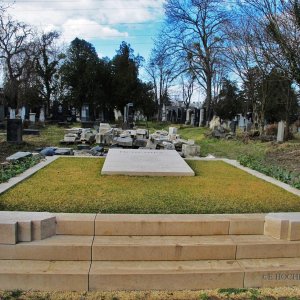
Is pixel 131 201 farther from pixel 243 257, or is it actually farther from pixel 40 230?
pixel 243 257

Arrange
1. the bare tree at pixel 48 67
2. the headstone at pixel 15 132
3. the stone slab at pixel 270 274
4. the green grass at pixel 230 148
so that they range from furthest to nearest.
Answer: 1. the bare tree at pixel 48 67
2. the headstone at pixel 15 132
3. the green grass at pixel 230 148
4. the stone slab at pixel 270 274

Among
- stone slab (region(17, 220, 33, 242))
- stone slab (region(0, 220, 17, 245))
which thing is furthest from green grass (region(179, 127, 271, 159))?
stone slab (region(0, 220, 17, 245))

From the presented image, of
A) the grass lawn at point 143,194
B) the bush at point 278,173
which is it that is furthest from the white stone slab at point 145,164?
the bush at point 278,173

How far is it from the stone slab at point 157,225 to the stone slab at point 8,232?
2.52 feet

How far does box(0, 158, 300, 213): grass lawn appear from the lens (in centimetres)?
384

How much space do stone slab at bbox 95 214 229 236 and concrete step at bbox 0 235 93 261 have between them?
29cm

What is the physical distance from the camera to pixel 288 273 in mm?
3133

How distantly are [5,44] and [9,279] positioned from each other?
34505mm

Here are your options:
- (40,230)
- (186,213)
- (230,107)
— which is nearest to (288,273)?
(186,213)

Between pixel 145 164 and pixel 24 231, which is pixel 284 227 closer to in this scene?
pixel 24 231

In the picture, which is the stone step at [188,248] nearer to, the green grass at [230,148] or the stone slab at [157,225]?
the stone slab at [157,225]

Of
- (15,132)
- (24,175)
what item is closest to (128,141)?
(15,132)

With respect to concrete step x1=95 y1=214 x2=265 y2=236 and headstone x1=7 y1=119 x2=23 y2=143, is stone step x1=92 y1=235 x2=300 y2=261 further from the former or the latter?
headstone x1=7 y1=119 x2=23 y2=143

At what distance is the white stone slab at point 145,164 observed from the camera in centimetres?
562
